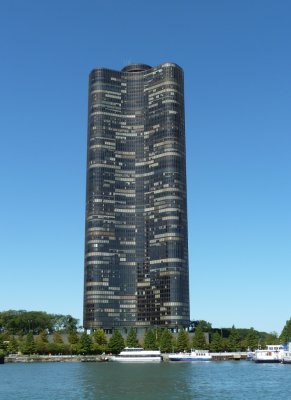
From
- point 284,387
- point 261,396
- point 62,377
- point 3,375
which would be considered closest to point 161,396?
point 261,396

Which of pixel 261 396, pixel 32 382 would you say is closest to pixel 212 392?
pixel 261 396

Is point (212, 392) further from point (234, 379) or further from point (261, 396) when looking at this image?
point (234, 379)

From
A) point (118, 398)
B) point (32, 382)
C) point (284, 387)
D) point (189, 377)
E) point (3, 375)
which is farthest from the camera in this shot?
point (3, 375)

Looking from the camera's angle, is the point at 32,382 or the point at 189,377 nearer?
the point at 32,382

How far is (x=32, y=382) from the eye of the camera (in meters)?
163

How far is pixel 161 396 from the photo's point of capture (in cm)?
12312

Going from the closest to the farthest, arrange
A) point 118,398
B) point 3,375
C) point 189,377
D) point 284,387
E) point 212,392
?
point 118,398 < point 212,392 < point 284,387 < point 189,377 < point 3,375

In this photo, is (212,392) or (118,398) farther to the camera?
(212,392)

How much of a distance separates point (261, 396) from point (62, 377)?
2867 inches

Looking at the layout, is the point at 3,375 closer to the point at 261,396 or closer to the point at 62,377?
the point at 62,377

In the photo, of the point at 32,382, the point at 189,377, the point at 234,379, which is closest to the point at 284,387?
the point at 234,379

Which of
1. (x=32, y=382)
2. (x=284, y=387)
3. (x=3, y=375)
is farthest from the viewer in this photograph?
(x=3, y=375)

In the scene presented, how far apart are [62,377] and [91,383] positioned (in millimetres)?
A: 27908

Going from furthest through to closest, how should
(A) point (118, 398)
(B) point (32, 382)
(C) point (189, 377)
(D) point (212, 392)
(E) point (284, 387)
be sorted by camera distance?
(C) point (189, 377)
(B) point (32, 382)
(E) point (284, 387)
(D) point (212, 392)
(A) point (118, 398)
